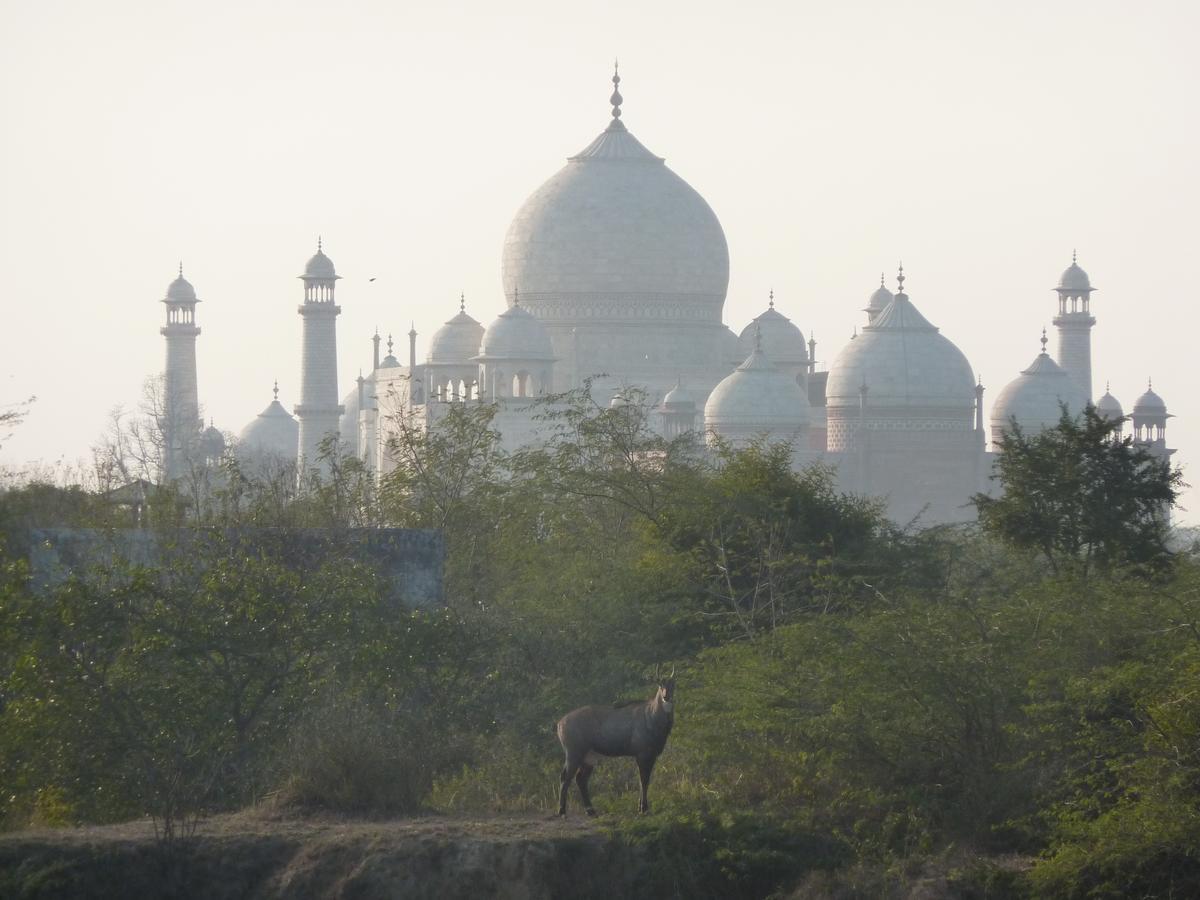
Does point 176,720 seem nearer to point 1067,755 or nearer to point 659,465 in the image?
point 1067,755

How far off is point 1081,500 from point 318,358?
34.8 m

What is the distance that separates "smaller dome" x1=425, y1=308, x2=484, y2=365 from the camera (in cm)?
4662

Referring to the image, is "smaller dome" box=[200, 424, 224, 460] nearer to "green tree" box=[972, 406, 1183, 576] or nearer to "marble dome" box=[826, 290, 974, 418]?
"marble dome" box=[826, 290, 974, 418]

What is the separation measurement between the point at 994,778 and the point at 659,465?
884 cm

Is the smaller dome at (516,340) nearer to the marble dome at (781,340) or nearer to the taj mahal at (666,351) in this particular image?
the taj mahal at (666,351)

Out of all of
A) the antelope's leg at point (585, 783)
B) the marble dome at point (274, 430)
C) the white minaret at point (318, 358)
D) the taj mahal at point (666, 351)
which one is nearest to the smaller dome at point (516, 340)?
the taj mahal at point (666, 351)

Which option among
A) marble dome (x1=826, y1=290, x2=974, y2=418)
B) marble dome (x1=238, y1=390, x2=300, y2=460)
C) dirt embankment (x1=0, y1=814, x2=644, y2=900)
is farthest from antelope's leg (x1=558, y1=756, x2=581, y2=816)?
marble dome (x1=238, y1=390, x2=300, y2=460)

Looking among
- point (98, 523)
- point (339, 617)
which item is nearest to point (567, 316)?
point (98, 523)

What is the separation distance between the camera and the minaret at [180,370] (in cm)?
5034

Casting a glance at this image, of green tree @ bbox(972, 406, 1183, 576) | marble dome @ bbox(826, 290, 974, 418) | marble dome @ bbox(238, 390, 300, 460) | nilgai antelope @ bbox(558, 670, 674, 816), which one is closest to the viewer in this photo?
nilgai antelope @ bbox(558, 670, 674, 816)

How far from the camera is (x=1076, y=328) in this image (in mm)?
51344

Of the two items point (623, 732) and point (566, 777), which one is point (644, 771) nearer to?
point (623, 732)

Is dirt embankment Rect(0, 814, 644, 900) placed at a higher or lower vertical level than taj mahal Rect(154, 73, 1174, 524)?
lower

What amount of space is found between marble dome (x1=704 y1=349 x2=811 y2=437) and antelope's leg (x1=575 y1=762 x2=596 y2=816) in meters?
31.4
